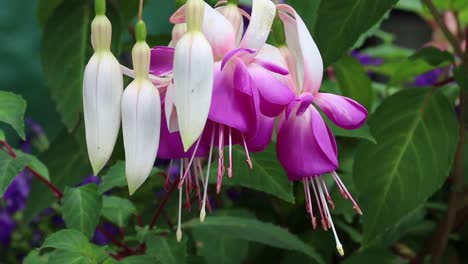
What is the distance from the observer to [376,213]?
1.92ft

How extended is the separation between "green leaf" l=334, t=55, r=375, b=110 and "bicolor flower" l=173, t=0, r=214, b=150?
1.39 feet

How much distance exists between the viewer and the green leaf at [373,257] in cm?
68

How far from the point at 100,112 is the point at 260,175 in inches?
9.0

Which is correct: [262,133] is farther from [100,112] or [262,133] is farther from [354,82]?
[354,82]

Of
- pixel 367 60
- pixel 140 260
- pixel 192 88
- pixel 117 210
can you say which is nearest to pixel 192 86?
pixel 192 88

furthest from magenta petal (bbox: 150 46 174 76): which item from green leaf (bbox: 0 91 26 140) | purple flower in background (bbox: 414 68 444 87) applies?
purple flower in background (bbox: 414 68 444 87)

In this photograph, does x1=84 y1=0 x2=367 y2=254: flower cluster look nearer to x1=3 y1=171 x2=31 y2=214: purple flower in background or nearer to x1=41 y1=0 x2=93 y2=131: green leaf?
x1=41 y1=0 x2=93 y2=131: green leaf

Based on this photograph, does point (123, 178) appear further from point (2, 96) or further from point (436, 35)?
point (436, 35)

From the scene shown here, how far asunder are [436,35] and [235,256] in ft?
1.70

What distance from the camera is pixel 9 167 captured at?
1.77 feet

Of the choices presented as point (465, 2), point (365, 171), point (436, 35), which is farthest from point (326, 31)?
point (436, 35)

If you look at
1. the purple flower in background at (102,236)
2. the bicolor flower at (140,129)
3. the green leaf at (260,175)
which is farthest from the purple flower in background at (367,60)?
the bicolor flower at (140,129)

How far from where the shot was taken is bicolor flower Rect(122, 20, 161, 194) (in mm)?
361

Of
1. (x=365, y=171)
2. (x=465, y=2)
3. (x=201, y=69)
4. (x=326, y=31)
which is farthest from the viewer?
(x=465, y=2)
